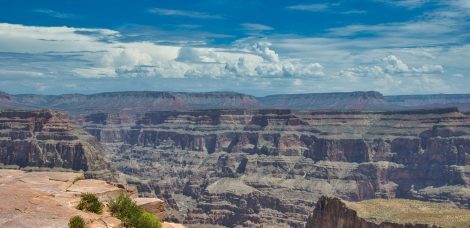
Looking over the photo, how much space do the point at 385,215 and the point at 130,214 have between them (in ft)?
180

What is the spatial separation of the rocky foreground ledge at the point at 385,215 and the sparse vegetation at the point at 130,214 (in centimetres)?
4622

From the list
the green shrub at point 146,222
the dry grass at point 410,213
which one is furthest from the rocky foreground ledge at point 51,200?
the dry grass at point 410,213

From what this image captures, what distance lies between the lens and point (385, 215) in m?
80.9

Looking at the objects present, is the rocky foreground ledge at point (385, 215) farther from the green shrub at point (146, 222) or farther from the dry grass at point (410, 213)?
the green shrub at point (146, 222)

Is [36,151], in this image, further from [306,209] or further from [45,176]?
[45,176]

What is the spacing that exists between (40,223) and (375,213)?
61784 mm

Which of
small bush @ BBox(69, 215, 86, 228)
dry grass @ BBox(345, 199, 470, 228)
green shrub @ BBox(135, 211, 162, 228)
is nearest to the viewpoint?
small bush @ BBox(69, 215, 86, 228)

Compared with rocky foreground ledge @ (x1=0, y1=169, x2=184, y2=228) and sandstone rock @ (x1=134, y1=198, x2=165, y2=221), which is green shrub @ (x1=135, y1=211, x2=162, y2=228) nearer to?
rocky foreground ledge @ (x1=0, y1=169, x2=184, y2=228)

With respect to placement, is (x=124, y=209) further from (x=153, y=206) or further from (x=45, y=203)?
(x=153, y=206)

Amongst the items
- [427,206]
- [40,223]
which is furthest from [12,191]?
[427,206]

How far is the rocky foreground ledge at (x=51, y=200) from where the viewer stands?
28016 mm

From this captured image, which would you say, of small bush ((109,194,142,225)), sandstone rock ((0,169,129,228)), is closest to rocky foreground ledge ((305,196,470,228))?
sandstone rock ((0,169,129,228))

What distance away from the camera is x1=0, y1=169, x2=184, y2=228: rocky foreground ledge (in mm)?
28016

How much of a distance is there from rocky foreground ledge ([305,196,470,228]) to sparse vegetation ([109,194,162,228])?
4622 centimetres
